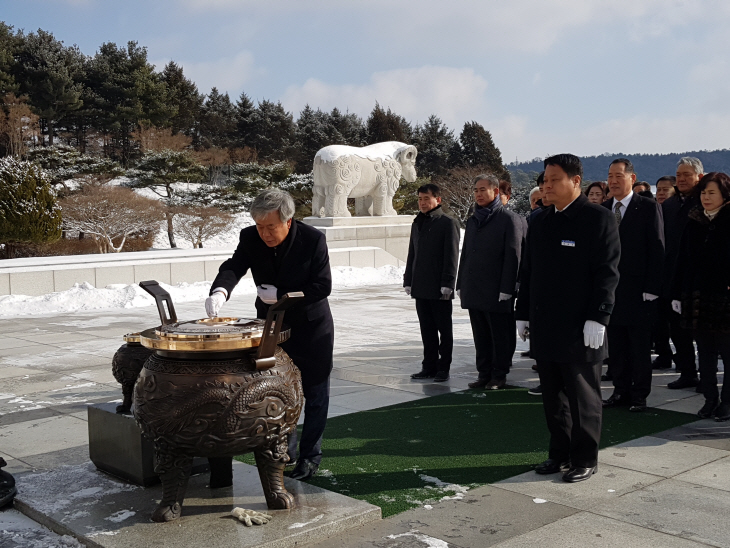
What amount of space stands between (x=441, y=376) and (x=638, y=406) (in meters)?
1.92

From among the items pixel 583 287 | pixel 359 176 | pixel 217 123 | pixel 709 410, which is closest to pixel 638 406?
pixel 709 410

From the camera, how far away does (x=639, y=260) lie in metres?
6.22

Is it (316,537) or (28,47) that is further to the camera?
(28,47)

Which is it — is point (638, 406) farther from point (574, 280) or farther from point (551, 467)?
point (574, 280)

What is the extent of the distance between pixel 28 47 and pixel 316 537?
134ft

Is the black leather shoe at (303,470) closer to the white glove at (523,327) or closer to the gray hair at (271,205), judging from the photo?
the gray hair at (271,205)

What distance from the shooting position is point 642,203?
618cm

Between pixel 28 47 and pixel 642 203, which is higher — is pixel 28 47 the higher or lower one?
the higher one

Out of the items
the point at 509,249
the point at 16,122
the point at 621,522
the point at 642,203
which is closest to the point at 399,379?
the point at 509,249

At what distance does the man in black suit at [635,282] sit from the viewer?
613cm

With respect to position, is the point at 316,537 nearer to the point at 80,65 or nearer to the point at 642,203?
the point at 642,203

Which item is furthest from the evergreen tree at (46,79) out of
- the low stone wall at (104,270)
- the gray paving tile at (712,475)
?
the gray paving tile at (712,475)

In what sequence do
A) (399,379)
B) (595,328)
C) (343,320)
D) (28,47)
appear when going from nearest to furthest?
(595,328) < (399,379) < (343,320) < (28,47)

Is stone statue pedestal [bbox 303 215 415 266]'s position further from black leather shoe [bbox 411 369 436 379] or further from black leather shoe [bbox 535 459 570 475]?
black leather shoe [bbox 535 459 570 475]
